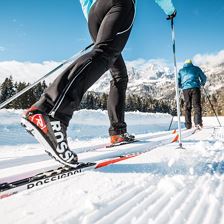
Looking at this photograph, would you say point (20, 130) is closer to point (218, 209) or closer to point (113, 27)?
point (113, 27)

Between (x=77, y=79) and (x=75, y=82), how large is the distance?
1.2 inches

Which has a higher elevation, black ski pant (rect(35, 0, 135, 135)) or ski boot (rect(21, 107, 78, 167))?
black ski pant (rect(35, 0, 135, 135))

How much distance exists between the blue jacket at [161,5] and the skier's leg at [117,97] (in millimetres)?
847

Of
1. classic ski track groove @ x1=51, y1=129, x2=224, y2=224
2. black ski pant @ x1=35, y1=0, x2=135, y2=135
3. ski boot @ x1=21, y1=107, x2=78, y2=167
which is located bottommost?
classic ski track groove @ x1=51, y1=129, x2=224, y2=224

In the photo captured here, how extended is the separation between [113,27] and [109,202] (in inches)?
59.7

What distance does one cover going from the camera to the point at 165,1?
3.23 metres

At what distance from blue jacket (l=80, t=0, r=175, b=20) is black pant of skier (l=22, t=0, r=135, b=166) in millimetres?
179

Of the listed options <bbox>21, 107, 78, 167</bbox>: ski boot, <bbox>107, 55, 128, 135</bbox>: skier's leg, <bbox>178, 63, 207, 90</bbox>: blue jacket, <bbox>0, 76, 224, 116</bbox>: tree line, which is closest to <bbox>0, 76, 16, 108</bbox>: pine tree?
<bbox>0, 76, 224, 116</bbox>: tree line


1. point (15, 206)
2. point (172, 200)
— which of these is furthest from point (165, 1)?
point (15, 206)

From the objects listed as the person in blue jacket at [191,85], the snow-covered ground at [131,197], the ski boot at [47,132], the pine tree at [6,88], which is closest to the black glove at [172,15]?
the snow-covered ground at [131,197]

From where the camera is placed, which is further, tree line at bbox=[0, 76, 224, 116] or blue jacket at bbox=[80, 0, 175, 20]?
tree line at bbox=[0, 76, 224, 116]

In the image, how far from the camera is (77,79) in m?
1.81

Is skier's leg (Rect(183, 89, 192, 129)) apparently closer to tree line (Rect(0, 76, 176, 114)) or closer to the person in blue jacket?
the person in blue jacket

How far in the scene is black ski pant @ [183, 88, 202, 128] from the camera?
8102 millimetres
